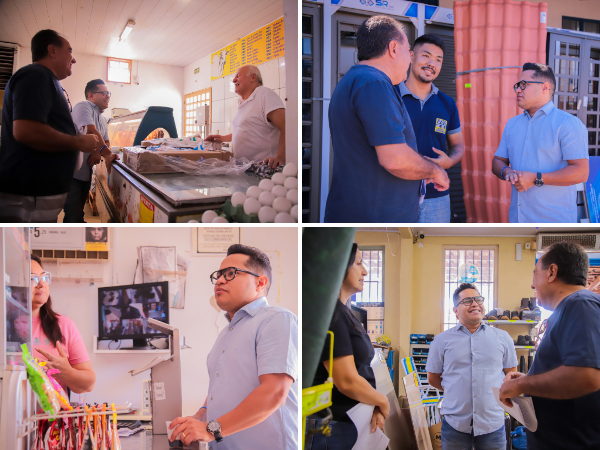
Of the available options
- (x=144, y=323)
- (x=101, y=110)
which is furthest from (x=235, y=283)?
(x=101, y=110)

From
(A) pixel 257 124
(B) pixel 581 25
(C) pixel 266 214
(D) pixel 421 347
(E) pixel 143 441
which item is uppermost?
(B) pixel 581 25

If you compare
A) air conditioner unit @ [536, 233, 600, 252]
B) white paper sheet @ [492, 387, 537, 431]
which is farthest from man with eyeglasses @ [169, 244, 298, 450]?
air conditioner unit @ [536, 233, 600, 252]

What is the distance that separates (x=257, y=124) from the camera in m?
1.71

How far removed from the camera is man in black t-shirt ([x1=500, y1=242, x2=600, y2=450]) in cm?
175

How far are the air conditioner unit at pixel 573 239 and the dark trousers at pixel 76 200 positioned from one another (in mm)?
1804

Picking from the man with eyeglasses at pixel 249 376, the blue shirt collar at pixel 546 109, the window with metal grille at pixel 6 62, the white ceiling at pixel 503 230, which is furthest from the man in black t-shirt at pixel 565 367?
the window with metal grille at pixel 6 62

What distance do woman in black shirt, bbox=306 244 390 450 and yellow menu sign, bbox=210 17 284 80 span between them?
97cm

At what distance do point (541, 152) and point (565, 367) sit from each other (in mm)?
875

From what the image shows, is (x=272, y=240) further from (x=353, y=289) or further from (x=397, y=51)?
(x=397, y=51)

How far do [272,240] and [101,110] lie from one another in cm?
77

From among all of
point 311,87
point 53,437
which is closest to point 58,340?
point 53,437

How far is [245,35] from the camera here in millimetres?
1603

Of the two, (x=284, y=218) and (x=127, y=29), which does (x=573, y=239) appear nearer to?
(x=284, y=218)

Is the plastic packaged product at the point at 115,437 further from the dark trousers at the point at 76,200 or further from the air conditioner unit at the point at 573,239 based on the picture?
the air conditioner unit at the point at 573,239
